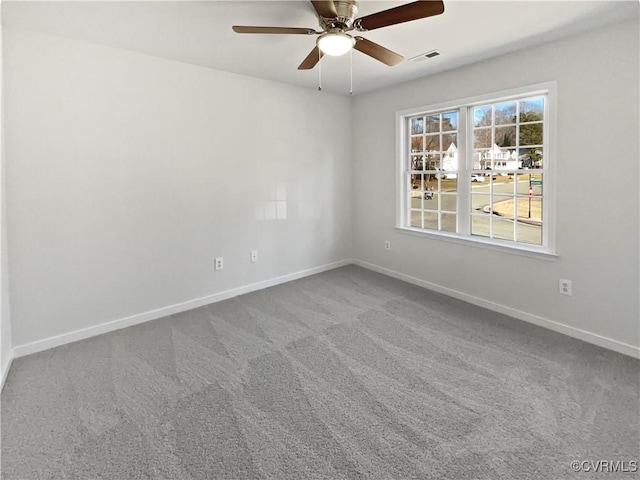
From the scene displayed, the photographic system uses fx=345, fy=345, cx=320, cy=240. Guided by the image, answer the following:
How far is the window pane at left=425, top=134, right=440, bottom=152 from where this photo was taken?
163 inches

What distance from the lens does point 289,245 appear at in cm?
455

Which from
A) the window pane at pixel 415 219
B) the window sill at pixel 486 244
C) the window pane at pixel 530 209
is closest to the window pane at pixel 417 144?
the window pane at pixel 415 219

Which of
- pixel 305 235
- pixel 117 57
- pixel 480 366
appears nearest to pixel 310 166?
pixel 305 235

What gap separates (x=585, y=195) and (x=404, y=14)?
83.1 inches

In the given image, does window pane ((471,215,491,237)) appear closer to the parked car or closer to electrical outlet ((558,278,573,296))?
the parked car

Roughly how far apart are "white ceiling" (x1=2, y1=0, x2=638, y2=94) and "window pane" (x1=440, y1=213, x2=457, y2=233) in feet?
5.38

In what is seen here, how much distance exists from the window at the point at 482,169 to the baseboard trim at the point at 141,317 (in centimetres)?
186

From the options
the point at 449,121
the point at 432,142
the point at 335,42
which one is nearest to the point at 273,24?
the point at 335,42

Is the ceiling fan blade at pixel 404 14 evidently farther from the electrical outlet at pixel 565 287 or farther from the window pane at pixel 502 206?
the electrical outlet at pixel 565 287

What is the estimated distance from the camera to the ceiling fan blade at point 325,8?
6.44 ft

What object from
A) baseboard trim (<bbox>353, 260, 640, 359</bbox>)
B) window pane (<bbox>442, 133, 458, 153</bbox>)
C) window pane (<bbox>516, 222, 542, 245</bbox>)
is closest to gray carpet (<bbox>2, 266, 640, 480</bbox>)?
baseboard trim (<bbox>353, 260, 640, 359</bbox>)

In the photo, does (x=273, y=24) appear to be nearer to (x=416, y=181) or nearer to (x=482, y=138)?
(x=482, y=138)

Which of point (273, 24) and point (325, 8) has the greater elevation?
point (273, 24)

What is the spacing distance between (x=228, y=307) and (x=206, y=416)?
68.0 inches
